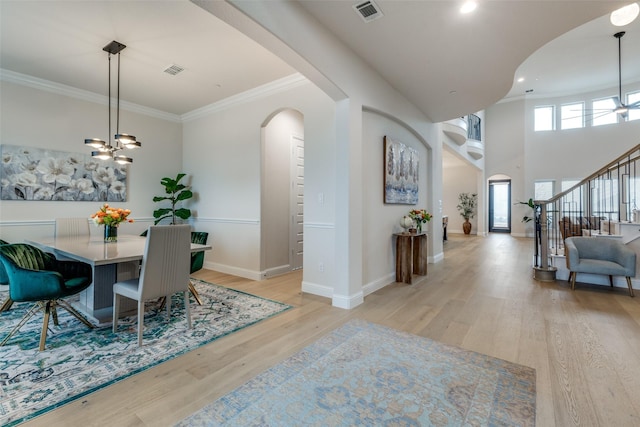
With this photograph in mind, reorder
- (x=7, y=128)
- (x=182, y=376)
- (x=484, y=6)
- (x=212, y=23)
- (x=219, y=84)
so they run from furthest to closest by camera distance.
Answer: (x=219, y=84) → (x=7, y=128) → (x=212, y=23) → (x=484, y=6) → (x=182, y=376)

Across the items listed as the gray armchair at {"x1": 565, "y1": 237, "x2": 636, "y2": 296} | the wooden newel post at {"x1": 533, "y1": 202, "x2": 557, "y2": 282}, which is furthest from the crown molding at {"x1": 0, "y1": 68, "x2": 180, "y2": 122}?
the gray armchair at {"x1": 565, "y1": 237, "x2": 636, "y2": 296}

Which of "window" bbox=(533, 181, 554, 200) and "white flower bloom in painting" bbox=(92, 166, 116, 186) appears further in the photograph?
"window" bbox=(533, 181, 554, 200)

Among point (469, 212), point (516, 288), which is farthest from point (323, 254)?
point (469, 212)

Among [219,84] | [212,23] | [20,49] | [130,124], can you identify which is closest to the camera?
[212,23]

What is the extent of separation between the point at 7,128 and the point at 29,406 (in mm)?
4410

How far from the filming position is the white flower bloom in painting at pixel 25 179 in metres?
4.15

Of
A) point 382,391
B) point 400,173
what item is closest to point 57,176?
point 400,173

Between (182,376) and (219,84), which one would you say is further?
(219,84)

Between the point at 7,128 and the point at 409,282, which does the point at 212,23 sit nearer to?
the point at 7,128

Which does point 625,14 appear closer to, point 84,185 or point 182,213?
point 182,213

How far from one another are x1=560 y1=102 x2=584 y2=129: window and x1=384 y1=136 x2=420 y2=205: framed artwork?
9.13m

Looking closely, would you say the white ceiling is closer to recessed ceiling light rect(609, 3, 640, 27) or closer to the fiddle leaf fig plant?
the fiddle leaf fig plant

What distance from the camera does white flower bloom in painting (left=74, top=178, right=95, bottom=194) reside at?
471cm

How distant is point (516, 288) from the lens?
4059 mm
